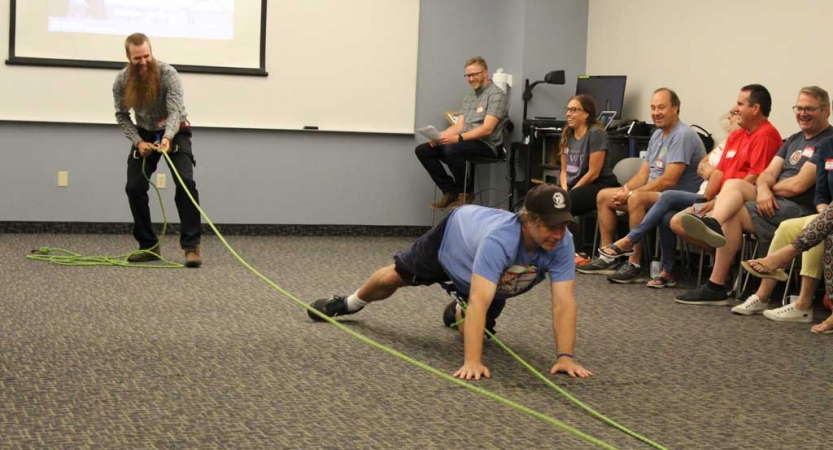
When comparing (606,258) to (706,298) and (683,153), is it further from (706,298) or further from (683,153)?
(706,298)

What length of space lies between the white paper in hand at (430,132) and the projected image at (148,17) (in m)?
1.62

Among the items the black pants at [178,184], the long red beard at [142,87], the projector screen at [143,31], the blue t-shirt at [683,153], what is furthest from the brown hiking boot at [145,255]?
the blue t-shirt at [683,153]

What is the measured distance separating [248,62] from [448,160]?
1703 mm

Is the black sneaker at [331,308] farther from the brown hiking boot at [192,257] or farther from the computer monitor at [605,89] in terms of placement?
the computer monitor at [605,89]

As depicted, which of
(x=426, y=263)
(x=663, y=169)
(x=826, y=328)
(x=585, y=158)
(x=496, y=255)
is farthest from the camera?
(x=585, y=158)

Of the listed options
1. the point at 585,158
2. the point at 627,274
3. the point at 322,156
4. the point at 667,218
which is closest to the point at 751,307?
the point at 667,218

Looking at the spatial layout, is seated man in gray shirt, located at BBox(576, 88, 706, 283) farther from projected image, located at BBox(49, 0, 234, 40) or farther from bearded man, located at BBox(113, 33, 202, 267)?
projected image, located at BBox(49, 0, 234, 40)

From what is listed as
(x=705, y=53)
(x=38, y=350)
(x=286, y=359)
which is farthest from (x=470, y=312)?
(x=705, y=53)

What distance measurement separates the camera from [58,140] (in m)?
7.38

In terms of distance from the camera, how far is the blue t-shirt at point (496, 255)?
3.18 m

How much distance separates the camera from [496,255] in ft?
10.4

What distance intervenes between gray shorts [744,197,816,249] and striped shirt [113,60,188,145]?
3.13 meters

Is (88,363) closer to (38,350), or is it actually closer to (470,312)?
(38,350)

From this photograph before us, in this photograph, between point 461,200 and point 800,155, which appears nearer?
point 800,155
